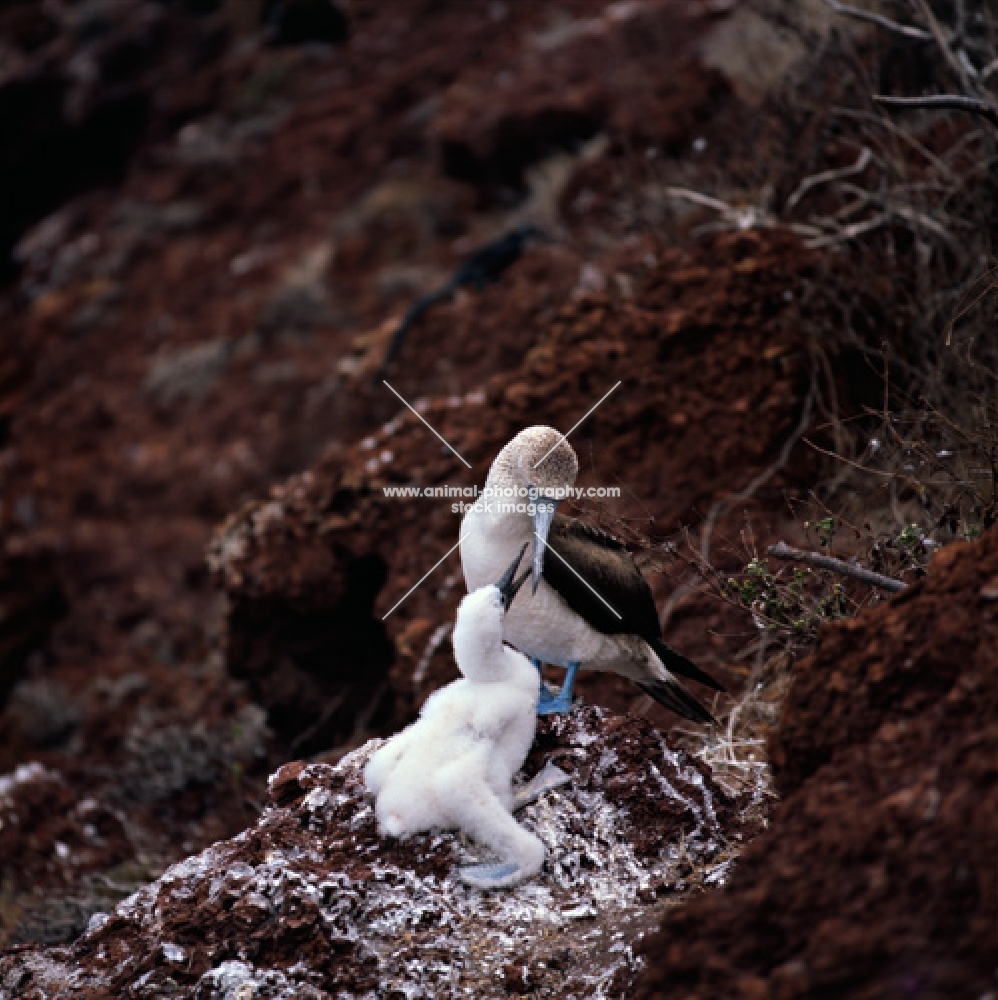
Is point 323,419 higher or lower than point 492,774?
lower

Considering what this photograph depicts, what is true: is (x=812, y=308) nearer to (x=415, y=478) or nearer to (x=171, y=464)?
(x=415, y=478)

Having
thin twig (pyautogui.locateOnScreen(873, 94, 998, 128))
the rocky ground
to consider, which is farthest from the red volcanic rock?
thin twig (pyautogui.locateOnScreen(873, 94, 998, 128))

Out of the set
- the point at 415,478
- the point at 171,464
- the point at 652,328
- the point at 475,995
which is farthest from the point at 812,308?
the point at 171,464

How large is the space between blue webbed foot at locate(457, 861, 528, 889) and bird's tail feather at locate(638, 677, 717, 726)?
4.19ft

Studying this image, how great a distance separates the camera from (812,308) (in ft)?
19.7

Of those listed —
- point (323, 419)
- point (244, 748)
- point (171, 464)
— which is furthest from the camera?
point (171, 464)

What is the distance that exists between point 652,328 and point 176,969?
4.21 meters

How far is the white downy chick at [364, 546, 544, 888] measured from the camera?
324 cm

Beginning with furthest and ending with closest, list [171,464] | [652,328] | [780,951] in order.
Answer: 1. [171,464]
2. [652,328]
3. [780,951]

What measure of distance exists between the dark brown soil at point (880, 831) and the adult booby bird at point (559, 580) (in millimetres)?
1270

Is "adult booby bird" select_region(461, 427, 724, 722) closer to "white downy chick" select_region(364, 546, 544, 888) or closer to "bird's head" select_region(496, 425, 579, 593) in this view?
"bird's head" select_region(496, 425, 579, 593)

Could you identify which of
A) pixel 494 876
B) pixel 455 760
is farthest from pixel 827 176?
pixel 494 876

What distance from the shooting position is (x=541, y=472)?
13.0 ft

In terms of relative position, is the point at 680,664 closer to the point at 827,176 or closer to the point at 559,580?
the point at 559,580
